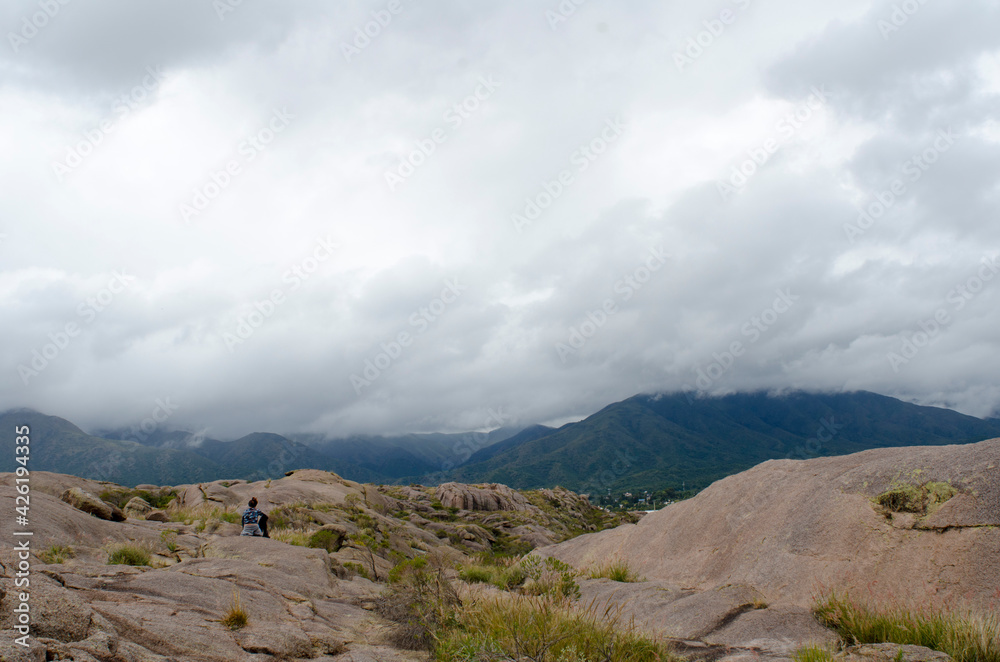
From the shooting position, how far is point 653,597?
1112cm

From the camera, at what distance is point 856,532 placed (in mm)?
9836

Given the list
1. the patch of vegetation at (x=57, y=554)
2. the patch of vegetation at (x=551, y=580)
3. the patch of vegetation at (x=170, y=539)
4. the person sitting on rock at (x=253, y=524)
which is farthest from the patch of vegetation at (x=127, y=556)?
the patch of vegetation at (x=551, y=580)

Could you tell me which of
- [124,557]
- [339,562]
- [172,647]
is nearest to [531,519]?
[339,562]

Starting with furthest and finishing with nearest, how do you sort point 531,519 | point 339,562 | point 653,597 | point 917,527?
1. point 531,519
2. point 339,562
3. point 653,597
4. point 917,527

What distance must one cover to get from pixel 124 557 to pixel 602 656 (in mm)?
12683

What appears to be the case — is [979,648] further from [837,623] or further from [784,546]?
[784,546]

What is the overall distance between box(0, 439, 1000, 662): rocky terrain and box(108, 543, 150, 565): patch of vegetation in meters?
0.07

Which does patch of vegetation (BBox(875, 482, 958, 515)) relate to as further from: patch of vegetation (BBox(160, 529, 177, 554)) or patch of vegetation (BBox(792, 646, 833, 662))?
patch of vegetation (BBox(160, 529, 177, 554))

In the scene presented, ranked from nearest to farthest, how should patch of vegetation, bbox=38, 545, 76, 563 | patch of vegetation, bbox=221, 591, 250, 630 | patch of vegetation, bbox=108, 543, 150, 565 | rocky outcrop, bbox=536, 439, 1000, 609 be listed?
rocky outcrop, bbox=536, 439, 1000, 609, patch of vegetation, bbox=221, 591, 250, 630, patch of vegetation, bbox=38, 545, 76, 563, patch of vegetation, bbox=108, 543, 150, 565

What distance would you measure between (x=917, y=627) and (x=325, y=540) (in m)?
22.3

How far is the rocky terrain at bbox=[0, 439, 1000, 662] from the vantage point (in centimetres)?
734

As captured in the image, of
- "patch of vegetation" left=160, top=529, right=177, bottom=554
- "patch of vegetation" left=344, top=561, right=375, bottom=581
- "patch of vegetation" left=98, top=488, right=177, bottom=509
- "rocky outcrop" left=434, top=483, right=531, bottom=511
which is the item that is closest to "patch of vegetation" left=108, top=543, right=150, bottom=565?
"patch of vegetation" left=160, top=529, right=177, bottom=554

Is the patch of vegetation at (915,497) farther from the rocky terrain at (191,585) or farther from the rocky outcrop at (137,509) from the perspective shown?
the rocky outcrop at (137,509)

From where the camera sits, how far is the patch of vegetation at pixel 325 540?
2295 cm
